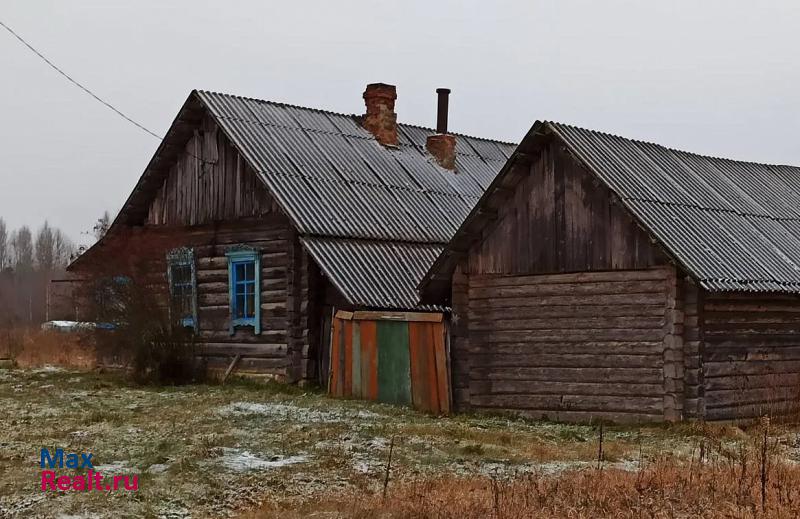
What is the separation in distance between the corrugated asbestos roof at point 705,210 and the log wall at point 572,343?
2.42 feet

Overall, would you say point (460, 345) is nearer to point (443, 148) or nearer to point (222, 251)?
point (222, 251)

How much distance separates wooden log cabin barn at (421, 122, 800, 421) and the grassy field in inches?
28.7

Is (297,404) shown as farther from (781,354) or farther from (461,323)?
(781,354)

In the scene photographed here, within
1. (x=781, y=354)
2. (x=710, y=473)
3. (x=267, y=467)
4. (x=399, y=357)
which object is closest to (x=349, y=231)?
(x=399, y=357)

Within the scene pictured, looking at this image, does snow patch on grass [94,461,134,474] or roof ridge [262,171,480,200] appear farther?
roof ridge [262,171,480,200]

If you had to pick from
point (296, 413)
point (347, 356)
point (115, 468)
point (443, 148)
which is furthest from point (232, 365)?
point (115, 468)

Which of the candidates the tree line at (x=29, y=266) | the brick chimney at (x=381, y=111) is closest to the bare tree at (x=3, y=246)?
the tree line at (x=29, y=266)

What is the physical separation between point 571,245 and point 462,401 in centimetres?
308

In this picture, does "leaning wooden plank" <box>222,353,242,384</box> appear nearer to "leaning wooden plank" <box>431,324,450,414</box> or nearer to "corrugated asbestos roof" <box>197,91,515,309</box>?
"corrugated asbestos roof" <box>197,91,515,309</box>

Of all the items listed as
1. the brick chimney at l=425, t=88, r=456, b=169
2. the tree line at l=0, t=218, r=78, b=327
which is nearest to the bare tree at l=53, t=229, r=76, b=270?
the tree line at l=0, t=218, r=78, b=327

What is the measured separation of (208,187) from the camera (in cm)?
2208

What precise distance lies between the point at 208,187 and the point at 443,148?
630cm

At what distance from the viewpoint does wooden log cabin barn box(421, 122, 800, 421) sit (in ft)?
48.6

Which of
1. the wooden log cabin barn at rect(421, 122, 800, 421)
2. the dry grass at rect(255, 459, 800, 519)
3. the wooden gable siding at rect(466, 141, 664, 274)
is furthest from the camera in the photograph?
the wooden gable siding at rect(466, 141, 664, 274)
